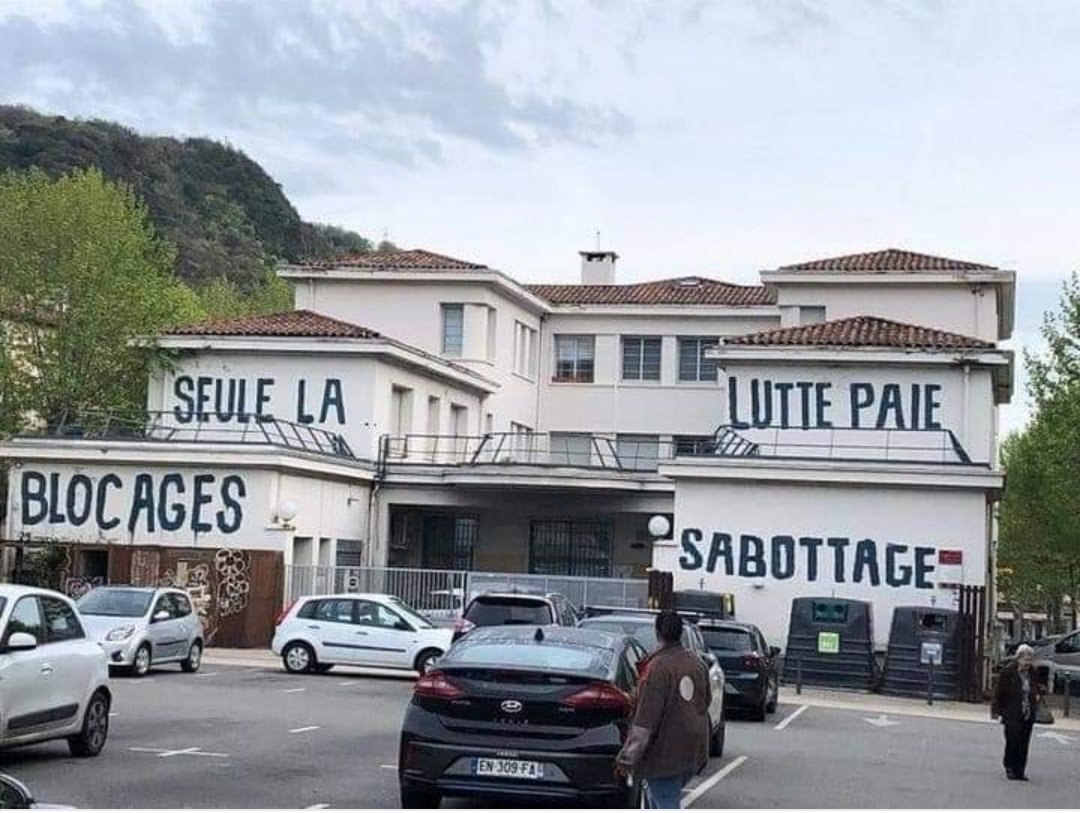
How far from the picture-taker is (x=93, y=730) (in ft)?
53.3

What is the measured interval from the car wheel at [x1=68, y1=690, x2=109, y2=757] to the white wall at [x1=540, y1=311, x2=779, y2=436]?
1549 inches

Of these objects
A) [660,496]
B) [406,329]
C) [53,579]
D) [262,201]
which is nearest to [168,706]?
[53,579]

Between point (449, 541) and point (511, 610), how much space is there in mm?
23001

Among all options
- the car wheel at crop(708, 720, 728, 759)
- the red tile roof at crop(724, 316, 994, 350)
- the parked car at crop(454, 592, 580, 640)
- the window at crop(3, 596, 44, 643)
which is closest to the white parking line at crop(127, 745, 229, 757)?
the window at crop(3, 596, 44, 643)

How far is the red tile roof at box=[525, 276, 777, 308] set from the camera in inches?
2194

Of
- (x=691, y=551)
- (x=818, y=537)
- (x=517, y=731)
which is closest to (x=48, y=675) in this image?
(x=517, y=731)

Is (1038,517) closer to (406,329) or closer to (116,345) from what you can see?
(406,329)

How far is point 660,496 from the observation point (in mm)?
45375

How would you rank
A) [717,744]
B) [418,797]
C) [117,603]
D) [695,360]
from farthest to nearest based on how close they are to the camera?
[695,360], [117,603], [717,744], [418,797]

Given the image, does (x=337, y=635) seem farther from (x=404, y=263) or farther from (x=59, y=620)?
(x=404, y=263)

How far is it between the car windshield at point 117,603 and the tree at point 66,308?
18.1m

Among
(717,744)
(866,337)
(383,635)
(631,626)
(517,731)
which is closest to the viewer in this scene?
(517,731)

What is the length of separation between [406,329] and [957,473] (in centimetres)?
2033

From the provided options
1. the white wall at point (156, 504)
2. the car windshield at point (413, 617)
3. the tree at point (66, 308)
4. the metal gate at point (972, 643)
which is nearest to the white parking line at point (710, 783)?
the car windshield at point (413, 617)
